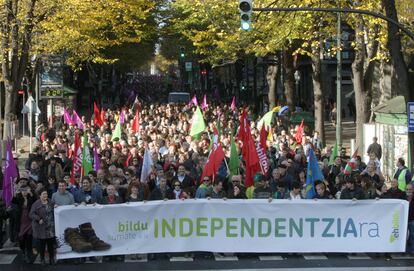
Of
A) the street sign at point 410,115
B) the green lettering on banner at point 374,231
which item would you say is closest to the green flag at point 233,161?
the street sign at point 410,115

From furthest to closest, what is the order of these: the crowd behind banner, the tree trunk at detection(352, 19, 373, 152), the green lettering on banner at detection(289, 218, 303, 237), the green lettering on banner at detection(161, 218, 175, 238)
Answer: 1. the tree trunk at detection(352, 19, 373, 152)
2. the crowd behind banner
3. the green lettering on banner at detection(289, 218, 303, 237)
4. the green lettering on banner at detection(161, 218, 175, 238)

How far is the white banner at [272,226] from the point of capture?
14.4 meters

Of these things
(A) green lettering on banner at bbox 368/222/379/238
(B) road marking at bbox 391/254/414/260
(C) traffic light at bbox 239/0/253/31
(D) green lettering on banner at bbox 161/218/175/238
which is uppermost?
(C) traffic light at bbox 239/0/253/31

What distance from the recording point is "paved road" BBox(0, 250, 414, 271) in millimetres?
13961

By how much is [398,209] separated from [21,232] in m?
6.13

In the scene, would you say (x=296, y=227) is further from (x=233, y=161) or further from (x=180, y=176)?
(x=233, y=161)

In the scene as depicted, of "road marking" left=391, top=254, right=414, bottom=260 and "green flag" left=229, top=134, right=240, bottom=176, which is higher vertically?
"green flag" left=229, top=134, right=240, bottom=176

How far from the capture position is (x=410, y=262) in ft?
47.0

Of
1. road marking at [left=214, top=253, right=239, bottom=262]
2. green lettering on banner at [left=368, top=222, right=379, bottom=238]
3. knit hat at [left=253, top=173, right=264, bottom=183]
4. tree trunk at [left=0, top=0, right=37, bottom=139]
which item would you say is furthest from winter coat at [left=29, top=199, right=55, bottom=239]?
tree trunk at [left=0, top=0, right=37, bottom=139]

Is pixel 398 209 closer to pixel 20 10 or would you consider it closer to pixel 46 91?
pixel 20 10

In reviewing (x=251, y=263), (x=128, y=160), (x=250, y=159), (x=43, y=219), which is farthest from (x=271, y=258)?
(x=128, y=160)

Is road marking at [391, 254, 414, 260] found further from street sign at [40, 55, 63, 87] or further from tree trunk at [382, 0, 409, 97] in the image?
street sign at [40, 55, 63, 87]

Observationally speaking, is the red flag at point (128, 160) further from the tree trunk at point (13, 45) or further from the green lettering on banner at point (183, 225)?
the tree trunk at point (13, 45)

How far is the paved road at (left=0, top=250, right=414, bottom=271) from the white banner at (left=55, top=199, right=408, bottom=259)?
182mm
